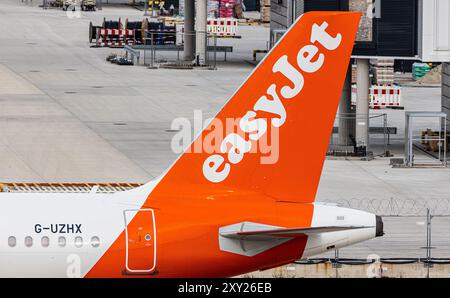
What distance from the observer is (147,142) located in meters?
61.0

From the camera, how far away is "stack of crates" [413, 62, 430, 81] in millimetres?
94875

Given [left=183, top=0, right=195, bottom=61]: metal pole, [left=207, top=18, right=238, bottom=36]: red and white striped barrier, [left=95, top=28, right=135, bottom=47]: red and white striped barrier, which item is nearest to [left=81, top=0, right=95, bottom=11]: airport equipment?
[left=207, top=18, right=238, bottom=36]: red and white striped barrier

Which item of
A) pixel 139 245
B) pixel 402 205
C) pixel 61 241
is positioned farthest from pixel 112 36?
pixel 61 241

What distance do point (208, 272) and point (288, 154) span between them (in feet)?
8.50

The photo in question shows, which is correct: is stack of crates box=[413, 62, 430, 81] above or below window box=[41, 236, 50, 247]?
below

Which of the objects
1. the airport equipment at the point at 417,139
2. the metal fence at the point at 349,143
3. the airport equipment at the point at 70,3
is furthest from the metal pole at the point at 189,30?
the airport equipment at the point at 70,3

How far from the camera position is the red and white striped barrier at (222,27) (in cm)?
11612

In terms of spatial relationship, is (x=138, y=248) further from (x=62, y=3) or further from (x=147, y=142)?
(x=62, y=3)

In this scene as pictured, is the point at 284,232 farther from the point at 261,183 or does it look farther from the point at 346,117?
the point at 346,117

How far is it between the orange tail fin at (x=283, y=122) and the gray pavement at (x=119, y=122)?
1342 cm

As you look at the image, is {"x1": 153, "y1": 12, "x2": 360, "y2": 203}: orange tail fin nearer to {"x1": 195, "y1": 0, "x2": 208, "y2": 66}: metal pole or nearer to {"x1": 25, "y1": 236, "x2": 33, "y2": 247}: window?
{"x1": 25, "y1": 236, "x2": 33, "y2": 247}: window

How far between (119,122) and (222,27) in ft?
168

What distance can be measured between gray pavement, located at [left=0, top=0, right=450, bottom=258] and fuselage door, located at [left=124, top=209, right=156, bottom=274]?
14.5 m

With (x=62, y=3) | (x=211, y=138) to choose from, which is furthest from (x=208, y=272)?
(x=62, y=3)
